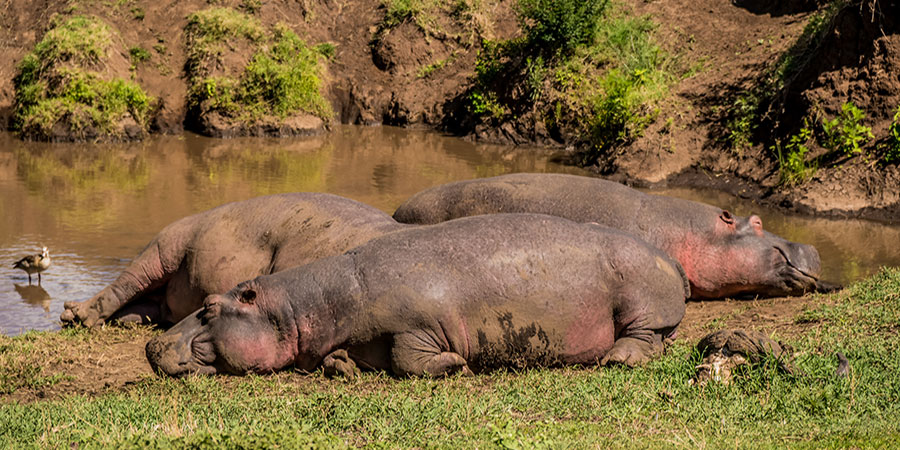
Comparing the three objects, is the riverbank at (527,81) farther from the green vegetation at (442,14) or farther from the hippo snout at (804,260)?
the hippo snout at (804,260)

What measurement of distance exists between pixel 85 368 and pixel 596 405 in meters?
3.84

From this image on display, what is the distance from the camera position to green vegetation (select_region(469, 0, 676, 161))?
18.7m

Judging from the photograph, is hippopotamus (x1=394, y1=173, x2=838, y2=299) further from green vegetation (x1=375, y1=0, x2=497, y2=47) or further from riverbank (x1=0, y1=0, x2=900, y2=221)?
green vegetation (x1=375, y1=0, x2=497, y2=47)

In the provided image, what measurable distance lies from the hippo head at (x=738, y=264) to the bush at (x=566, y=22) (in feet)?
38.3

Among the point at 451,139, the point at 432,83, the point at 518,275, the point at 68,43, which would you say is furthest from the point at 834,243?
the point at 68,43

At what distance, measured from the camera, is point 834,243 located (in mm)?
11820

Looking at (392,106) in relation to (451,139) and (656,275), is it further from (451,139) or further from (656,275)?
(656,275)

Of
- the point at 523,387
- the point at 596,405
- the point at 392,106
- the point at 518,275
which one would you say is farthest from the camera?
the point at 392,106

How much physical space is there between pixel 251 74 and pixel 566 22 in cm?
763

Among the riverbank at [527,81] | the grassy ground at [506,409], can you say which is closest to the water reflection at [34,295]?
the grassy ground at [506,409]

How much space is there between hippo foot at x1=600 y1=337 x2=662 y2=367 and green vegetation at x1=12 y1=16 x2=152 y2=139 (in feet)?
54.0

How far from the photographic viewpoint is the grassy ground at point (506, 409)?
16.6 feet

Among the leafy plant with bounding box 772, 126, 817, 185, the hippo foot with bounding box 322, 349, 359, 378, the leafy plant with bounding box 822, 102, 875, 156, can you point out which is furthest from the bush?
the hippo foot with bounding box 322, 349, 359, 378

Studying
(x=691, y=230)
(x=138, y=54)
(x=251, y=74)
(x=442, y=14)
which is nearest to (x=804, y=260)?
(x=691, y=230)
